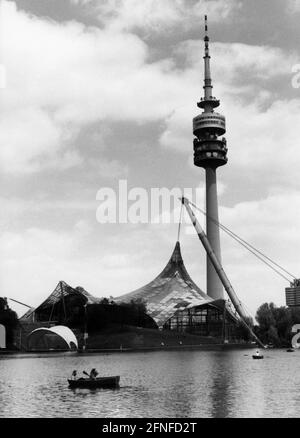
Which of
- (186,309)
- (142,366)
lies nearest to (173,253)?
(186,309)

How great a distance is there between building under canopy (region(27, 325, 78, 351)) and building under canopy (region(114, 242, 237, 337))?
29.8 m

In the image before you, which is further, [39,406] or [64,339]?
[64,339]

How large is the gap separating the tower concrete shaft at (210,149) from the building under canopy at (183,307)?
12969mm

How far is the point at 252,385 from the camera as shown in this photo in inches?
2176

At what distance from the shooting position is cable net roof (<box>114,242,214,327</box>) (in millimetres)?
159625

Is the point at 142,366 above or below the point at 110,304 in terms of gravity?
below

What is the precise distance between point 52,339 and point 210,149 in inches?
3125

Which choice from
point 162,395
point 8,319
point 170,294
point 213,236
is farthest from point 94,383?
point 213,236

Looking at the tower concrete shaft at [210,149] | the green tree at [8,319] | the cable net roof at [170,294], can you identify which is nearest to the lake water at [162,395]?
the green tree at [8,319]
